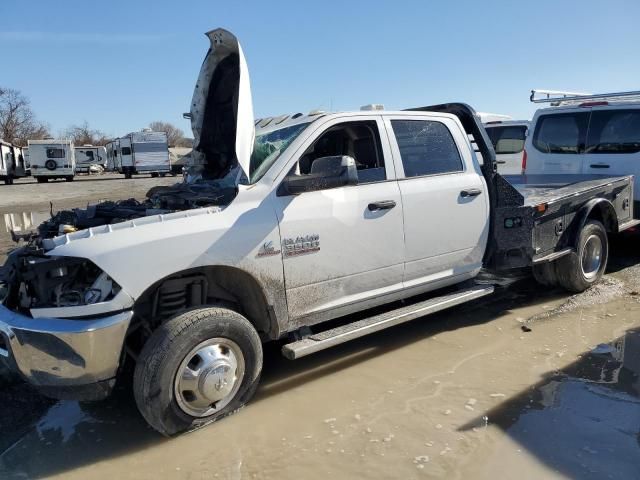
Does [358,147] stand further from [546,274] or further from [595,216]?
[595,216]

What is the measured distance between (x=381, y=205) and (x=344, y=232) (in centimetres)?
41

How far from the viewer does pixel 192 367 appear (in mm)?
3414

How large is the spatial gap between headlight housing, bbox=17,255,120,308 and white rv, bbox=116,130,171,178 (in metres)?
39.0

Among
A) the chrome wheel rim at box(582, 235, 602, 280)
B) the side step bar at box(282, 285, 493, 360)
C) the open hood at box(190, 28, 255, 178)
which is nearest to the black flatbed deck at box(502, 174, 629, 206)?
the chrome wheel rim at box(582, 235, 602, 280)

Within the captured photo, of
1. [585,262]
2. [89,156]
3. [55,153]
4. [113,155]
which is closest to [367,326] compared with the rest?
[585,262]

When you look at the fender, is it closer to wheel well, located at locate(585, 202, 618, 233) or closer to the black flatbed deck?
wheel well, located at locate(585, 202, 618, 233)

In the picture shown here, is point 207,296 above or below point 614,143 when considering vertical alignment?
below

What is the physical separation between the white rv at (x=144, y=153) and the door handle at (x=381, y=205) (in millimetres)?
38688

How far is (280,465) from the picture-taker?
3145 millimetres

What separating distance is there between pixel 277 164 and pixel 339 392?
68.2 inches

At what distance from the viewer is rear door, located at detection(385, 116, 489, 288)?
4.50m

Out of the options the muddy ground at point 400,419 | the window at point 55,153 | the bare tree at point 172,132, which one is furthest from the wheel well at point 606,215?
the bare tree at point 172,132

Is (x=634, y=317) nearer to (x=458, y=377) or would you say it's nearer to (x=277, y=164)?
(x=458, y=377)

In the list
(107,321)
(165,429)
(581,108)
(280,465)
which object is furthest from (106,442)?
(581,108)
